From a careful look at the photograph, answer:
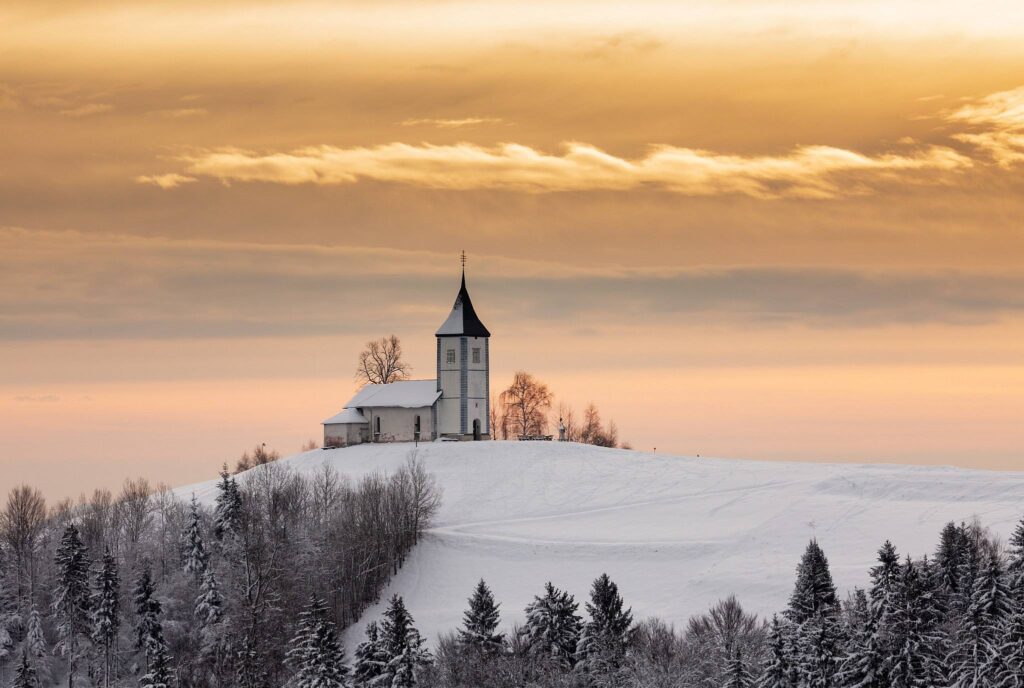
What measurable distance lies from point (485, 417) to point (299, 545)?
34499 mm

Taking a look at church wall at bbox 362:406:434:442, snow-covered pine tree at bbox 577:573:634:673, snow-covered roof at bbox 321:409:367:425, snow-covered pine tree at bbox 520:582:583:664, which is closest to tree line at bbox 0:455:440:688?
snow-covered pine tree at bbox 520:582:583:664

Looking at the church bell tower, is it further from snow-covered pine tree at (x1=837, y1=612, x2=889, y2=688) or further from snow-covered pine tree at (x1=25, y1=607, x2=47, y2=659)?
snow-covered pine tree at (x1=837, y1=612, x2=889, y2=688)

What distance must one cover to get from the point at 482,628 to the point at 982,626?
2527cm

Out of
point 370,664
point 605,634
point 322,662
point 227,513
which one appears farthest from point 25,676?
point 605,634

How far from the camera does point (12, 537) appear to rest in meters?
90.2

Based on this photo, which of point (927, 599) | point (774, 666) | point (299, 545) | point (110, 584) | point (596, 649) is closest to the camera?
point (774, 666)

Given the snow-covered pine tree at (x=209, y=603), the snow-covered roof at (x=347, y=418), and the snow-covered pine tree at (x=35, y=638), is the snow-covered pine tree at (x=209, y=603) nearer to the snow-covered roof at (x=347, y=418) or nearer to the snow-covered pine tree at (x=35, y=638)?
the snow-covered pine tree at (x=35, y=638)

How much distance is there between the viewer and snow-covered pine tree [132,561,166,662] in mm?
76562

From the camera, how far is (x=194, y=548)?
87.8 metres

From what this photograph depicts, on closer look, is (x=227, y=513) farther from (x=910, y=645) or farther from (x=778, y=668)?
(x=910, y=645)

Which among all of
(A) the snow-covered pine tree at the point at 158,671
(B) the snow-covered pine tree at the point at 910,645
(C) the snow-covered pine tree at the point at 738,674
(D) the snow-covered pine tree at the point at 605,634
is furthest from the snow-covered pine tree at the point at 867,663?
(A) the snow-covered pine tree at the point at 158,671

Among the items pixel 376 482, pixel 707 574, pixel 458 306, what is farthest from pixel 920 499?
pixel 458 306

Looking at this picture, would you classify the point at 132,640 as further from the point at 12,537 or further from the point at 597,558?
the point at 597,558

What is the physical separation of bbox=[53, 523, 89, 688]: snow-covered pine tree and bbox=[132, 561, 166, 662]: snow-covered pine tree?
9.76 feet
